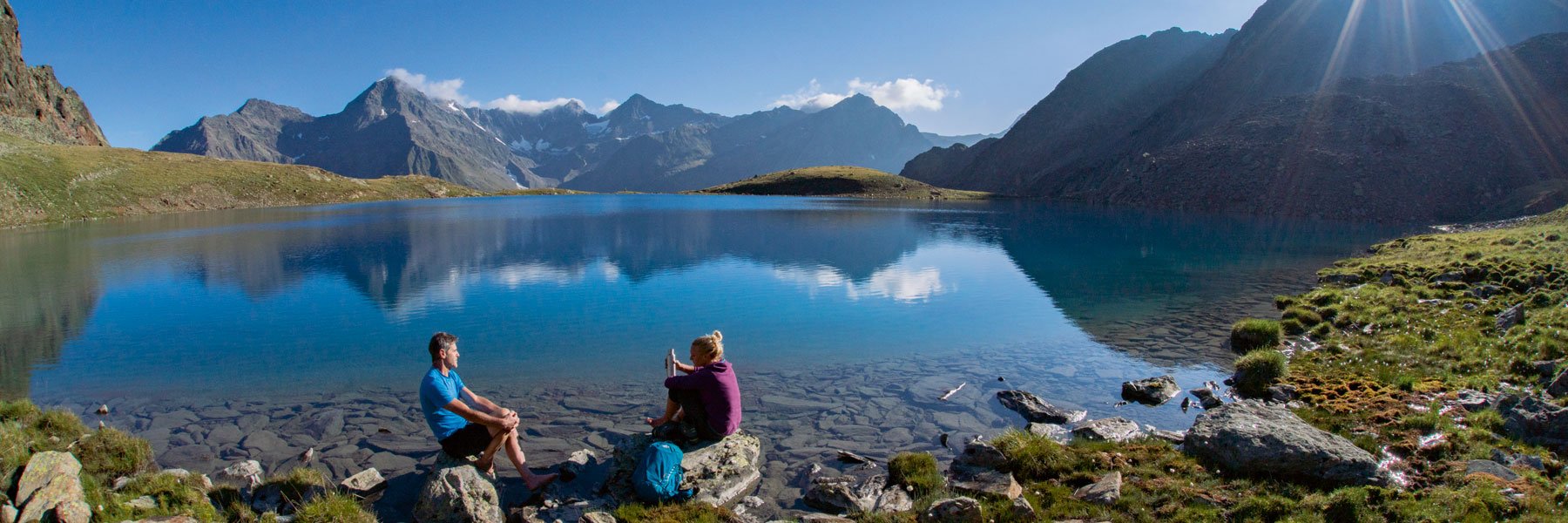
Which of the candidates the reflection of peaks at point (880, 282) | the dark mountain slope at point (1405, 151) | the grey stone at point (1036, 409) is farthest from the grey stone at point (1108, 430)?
the dark mountain slope at point (1405, 151)

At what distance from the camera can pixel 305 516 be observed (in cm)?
849

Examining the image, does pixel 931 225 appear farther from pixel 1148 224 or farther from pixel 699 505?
pixel 699 505

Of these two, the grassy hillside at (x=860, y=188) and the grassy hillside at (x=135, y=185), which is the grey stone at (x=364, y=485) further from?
the grassy hillside at (x=860, y=188)

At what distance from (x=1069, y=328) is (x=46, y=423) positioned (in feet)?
78.1

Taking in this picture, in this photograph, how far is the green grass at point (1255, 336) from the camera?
18359mm

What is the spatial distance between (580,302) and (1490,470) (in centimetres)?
2473

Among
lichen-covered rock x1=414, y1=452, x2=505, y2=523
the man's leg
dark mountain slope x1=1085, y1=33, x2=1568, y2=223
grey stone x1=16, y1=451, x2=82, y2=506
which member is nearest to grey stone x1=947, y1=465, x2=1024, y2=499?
lichen-covered rock x1=414, y1=452, x2=505, y2=523

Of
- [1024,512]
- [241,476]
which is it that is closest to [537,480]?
[241,476]

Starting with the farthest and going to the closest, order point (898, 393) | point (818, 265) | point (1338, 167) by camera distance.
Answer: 1. point (1338, 167)
2. point (818, 265)
3. point (898, 393)

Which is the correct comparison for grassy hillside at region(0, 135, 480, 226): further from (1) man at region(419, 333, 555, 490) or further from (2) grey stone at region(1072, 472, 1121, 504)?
(2) grey stone at region(1072, 472, 1121, 504)

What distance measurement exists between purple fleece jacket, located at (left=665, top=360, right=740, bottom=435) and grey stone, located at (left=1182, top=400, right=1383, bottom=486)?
270 inches

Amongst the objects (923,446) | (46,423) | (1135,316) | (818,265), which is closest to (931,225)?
(818,265)

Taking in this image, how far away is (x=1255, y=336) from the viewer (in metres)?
18.5

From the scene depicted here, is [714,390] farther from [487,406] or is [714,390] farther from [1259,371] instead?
[1259,371]
